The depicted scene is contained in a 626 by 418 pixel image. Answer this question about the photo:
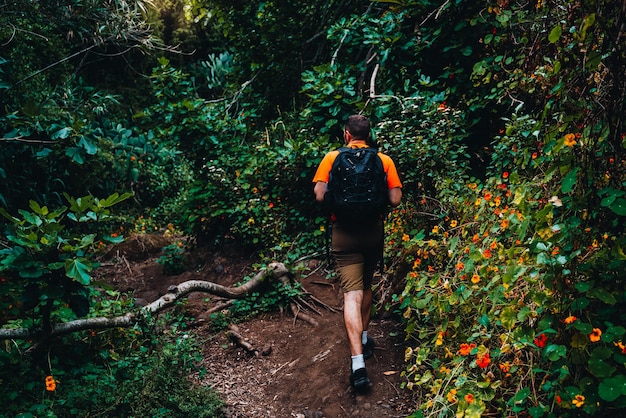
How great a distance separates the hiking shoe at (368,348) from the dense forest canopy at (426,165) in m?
0.37

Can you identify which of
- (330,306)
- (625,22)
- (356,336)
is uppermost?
(625,22)

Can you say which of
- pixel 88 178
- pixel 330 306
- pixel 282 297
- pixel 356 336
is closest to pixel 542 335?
pixel 356 336

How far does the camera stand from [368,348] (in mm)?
3998

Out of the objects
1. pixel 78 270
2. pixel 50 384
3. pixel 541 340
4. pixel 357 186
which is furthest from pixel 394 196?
pixel 50 384

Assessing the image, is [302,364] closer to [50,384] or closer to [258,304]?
[258,304]

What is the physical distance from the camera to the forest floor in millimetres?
3580

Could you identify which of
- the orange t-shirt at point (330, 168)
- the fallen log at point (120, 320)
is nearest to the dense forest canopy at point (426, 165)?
the fallen log at point (120, 320)

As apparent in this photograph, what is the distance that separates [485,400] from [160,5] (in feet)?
48.0

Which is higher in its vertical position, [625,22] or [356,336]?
[625,22]

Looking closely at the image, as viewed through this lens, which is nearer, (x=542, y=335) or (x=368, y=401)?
(x=542, y=335)

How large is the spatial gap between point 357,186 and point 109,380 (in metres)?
2.36

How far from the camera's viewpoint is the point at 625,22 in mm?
2014

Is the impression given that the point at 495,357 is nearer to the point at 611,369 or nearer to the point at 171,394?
the point at 611,369

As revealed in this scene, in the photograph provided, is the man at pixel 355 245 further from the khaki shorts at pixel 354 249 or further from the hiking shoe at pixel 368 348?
the hiking shoe at pixel 368 348
